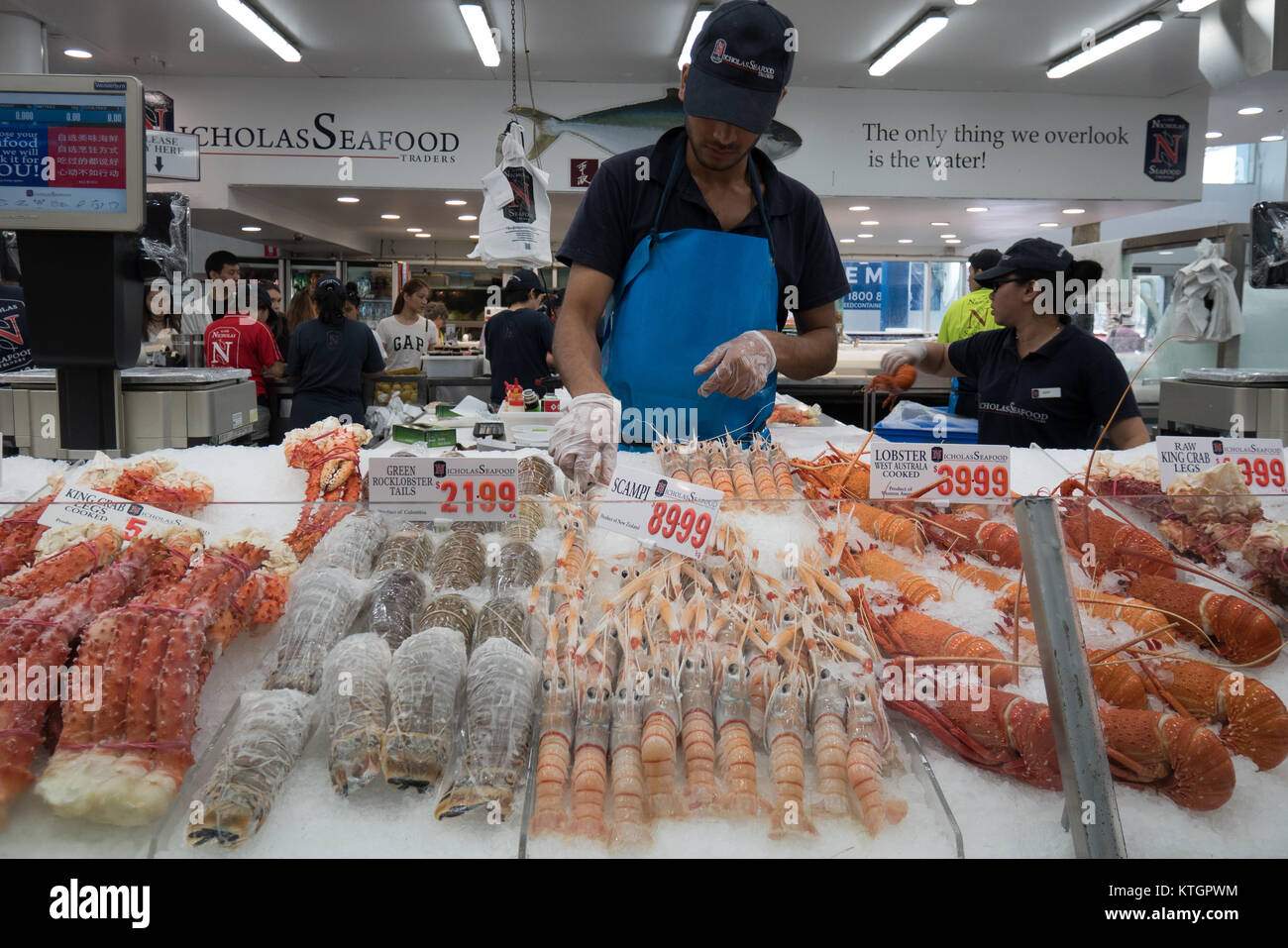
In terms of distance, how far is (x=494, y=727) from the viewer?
3.43 ft

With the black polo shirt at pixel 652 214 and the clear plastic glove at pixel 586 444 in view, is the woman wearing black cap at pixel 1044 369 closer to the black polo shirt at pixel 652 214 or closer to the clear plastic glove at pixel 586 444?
the black polo shirt at pixel 652 214

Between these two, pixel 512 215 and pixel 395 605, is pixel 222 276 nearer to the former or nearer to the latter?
pixel 512 215

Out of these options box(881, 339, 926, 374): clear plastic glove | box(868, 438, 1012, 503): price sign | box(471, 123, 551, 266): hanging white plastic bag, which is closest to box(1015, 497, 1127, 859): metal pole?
box(868, 438, 1012, 503): price sign

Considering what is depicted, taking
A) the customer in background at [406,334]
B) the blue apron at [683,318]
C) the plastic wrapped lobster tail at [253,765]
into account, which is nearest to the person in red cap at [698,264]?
the blue apron at [683,318]

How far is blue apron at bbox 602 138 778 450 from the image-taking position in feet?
6.97

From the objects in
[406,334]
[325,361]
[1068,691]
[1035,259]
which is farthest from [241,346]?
[1068,691]

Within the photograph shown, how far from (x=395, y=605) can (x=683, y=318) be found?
Answer: 115cm

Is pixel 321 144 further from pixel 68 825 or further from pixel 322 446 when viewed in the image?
pixel 68 825

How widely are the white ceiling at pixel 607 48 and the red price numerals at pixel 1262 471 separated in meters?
5.81

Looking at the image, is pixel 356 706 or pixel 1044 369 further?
pixel 1044 369

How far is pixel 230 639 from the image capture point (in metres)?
1.25

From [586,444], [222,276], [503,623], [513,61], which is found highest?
[513,61]

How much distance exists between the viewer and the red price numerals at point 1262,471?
70.7 inches
